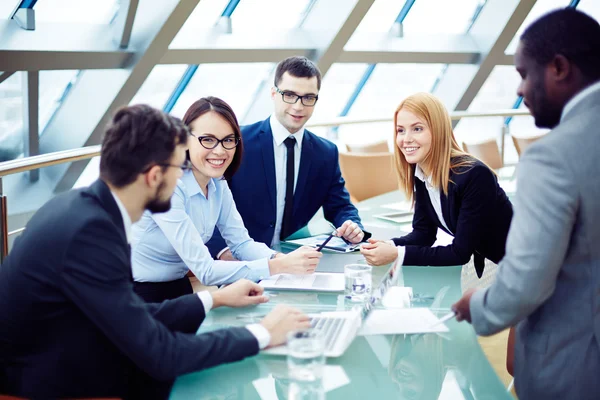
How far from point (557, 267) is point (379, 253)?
1093 millimetres

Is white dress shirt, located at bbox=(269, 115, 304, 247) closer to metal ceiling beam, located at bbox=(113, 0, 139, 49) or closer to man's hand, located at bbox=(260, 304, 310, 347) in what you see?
man's hand, located at bbox=(260, 304, 310, 347)

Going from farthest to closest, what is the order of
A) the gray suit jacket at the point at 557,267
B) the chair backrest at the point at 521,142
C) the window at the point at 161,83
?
1. the window at the point at 161,83
2. the chair backrest at the point at 521,142
3. the gray suit jacket at the point at 557,267

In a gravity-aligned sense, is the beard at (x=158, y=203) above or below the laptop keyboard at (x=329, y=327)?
above

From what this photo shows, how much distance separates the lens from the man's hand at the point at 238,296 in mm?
2082

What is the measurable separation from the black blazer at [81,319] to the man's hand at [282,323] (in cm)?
8

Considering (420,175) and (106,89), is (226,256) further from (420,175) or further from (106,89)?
(106,89)

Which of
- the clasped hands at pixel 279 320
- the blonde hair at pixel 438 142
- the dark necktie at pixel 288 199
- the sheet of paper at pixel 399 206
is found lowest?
the sheet of paper at pixel 399 206

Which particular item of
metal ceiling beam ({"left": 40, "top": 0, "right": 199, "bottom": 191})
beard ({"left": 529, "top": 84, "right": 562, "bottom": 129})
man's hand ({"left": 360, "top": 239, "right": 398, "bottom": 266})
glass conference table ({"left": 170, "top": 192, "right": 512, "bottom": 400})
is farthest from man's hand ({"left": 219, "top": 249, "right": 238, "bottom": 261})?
metal ceiling beam ({"left": 40, "top": 0, "right": 199, "bottom": 191})

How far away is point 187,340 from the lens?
1.66 m

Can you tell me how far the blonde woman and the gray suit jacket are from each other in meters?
0.94

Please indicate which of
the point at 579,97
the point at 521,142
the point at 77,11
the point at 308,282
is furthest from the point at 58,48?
the point at 579,97

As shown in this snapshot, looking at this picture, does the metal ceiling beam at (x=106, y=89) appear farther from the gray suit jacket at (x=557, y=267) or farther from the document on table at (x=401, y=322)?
the gray suit jacket at (x=557, y=267)

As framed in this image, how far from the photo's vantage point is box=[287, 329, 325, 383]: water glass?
5.16 feet

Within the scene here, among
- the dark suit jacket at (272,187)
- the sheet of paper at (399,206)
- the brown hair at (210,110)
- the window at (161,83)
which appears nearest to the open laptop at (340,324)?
the brown hair at (210,110)
